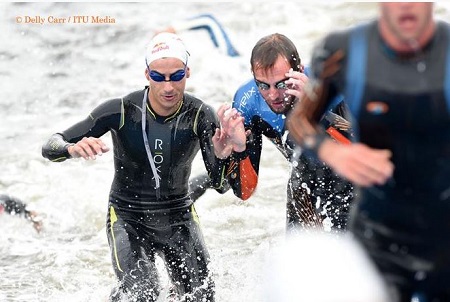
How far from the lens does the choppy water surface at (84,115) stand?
922cm

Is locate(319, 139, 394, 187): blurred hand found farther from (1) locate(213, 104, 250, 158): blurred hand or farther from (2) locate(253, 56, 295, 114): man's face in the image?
(2) locate(253, 56, 295, 114): man's face

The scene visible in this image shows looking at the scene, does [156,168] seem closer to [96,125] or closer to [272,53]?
[96,125]

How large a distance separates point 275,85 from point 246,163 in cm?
64

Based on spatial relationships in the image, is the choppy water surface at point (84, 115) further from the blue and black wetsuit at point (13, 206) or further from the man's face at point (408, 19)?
the man's face at point (408, 19)

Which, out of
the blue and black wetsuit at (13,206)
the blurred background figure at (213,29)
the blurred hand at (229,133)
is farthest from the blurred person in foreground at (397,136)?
the blurred background figure at (213,29)

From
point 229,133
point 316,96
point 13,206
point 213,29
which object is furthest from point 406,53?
point 213,29

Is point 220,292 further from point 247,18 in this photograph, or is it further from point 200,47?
point 247,18

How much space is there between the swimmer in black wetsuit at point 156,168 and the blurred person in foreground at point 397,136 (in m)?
2.45

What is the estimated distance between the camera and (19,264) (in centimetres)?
955

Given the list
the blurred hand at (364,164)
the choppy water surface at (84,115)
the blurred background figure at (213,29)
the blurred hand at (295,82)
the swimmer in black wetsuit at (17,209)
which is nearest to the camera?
the blurred hand at (364,164)

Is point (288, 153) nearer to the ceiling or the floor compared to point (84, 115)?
nearer to the ceiling

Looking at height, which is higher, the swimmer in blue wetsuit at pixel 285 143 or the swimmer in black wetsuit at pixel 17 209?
the swimmer in blue wetsuit at pixel 285 143

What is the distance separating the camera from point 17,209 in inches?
398

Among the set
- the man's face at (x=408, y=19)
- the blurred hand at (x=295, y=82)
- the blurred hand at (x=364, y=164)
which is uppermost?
the man's face at (x=408, y=19)
